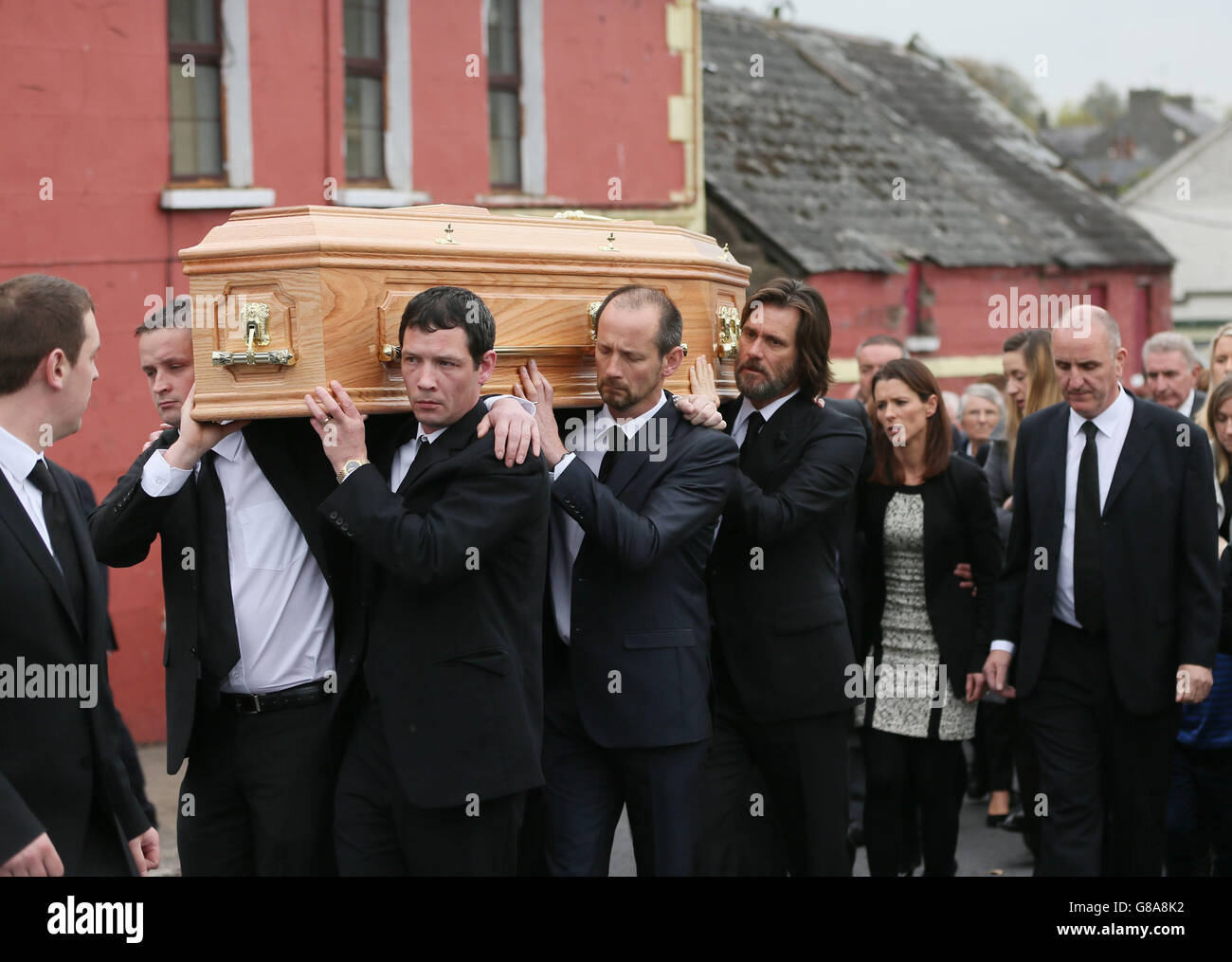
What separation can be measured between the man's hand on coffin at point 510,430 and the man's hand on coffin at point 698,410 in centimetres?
68

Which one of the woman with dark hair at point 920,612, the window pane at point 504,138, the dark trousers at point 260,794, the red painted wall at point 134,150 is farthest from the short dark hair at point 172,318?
the window pane at point 504,138

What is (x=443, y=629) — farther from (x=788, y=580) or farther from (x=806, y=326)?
(x=806, y=326)

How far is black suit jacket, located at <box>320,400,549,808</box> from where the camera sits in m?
3.91

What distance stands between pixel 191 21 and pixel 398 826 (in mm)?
6870

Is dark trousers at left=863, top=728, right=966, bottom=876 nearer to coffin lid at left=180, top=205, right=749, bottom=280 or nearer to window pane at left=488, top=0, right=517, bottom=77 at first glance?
coffin lid at left=180, top=205, right=749, bottom=280

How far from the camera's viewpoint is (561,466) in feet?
14.3

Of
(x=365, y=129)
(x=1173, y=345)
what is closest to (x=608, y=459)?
(x=1173, y=345)

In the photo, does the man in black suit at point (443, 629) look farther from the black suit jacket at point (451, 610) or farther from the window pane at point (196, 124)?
the window pane at point (196, 124)

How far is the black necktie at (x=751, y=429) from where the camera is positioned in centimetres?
527

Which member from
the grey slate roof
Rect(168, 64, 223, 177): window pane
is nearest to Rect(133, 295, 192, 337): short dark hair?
Rect(168, 64, 223, 177): window pane

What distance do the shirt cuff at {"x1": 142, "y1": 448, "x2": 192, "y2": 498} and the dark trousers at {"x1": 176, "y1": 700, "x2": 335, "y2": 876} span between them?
63cm
